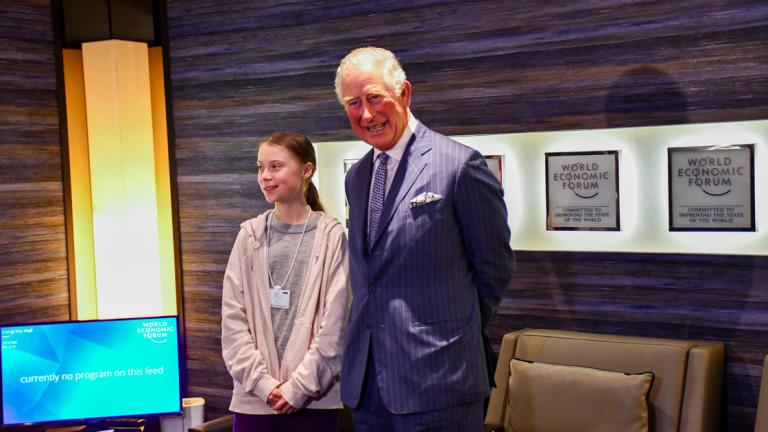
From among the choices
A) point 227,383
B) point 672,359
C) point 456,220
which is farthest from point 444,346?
point 227,383

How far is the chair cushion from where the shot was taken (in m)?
3.22

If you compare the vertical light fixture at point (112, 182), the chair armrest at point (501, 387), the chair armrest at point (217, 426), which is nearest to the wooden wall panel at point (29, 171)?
the vertical light fixture at point (112, 182)

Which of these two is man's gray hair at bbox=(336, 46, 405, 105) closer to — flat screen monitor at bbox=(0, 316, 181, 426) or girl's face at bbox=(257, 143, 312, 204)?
girl's face at bbox=(257, 143, 312, 204)

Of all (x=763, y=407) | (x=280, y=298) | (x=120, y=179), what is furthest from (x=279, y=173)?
(x=763, y=407)

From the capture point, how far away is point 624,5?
11.8 feet

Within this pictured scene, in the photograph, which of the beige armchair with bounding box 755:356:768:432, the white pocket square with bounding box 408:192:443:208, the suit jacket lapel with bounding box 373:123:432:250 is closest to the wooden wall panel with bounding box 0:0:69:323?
the suit jacket lapel with bounding box 373:123:432:250

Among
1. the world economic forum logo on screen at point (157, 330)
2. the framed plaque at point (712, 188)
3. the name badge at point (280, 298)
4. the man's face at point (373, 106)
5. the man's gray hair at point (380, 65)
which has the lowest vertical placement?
the world economic forum logo on screen at point (157, 330)

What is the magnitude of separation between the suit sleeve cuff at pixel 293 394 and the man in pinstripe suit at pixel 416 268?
56cm

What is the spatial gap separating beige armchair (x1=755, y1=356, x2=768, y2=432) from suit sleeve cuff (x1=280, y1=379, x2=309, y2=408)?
1549mm

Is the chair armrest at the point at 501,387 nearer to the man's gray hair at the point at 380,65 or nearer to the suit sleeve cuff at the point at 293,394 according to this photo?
the suit sleeve cuff at the point at 293,394

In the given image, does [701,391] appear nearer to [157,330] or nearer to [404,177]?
[404,177]

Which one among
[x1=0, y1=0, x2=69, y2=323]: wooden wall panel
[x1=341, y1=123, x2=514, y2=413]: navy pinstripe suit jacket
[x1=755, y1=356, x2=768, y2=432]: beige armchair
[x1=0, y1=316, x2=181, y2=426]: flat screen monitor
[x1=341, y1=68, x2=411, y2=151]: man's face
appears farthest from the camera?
[x1=0, y1=0, x2=69, y2=323]: wooden wall panel

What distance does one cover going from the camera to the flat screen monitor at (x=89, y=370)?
159 inches

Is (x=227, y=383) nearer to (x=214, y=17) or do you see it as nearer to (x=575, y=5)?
(x=214, y=17)
